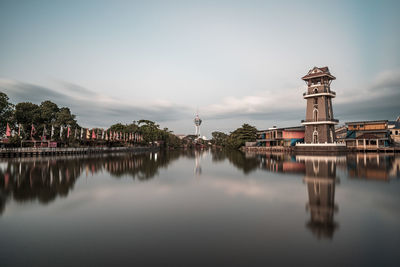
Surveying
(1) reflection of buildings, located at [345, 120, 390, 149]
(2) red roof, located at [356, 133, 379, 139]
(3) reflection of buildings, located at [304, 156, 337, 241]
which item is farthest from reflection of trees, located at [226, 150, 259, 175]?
(1) reflection of buildings, located at [345, 120, 390, 149]

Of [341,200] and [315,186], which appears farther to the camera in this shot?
[315,186]

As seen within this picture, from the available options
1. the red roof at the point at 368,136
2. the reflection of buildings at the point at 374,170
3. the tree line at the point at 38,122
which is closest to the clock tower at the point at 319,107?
the red roof at the point at 368,136

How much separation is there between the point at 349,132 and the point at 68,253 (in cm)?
6129

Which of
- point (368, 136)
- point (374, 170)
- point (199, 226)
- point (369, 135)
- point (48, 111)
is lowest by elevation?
point (199, 226)

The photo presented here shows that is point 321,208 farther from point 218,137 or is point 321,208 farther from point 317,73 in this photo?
point 218,137

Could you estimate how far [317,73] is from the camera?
144 feet

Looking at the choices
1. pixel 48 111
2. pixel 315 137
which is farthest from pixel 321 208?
pixel 48 111

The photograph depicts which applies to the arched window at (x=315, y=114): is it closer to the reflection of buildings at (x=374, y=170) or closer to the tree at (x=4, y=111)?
the reflection of buildings at (x=374, y=170)

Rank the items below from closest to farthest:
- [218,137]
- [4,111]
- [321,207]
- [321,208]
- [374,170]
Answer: [321,208]
[321,207]
[374,170]
[4,111]
[218,137]

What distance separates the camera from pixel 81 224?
23.2 feet

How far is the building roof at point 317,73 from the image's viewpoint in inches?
1692

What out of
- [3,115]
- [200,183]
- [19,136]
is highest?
[3,115]

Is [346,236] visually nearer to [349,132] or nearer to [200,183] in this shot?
[200,183]

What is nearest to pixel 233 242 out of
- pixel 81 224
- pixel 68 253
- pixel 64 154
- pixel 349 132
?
pixel 68 253
